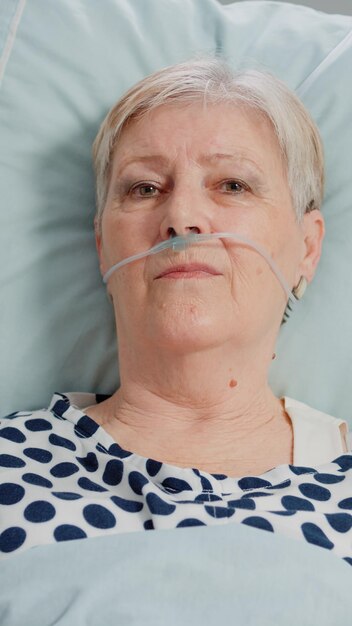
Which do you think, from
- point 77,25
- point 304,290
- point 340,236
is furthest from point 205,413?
point 77,25

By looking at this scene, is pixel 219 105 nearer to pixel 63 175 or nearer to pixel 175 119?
pixel 175 119

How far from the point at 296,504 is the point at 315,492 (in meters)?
0.05

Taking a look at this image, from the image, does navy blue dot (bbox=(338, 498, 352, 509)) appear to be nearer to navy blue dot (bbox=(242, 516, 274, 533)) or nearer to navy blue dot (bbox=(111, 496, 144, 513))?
navy blue dot (bbox=(242, 516, 274, 533))

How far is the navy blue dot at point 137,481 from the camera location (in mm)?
1140

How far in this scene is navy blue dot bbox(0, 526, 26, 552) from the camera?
1.04m

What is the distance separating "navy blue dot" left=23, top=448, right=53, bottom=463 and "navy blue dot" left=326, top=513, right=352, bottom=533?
0.42 metres

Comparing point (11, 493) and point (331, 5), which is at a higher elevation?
point (331, 5)

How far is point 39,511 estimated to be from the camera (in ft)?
3.55

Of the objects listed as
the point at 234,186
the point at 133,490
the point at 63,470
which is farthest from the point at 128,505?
the point at 234,186

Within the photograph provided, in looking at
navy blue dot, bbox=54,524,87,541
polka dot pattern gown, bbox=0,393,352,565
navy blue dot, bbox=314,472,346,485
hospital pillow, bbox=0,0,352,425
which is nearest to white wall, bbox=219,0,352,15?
hospital pillow, bbox=0,0,352,425

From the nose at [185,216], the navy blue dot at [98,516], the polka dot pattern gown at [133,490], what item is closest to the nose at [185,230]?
the nose at [185,216]

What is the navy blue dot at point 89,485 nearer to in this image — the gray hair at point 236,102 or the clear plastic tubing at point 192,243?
the clear plastic tubing at point 192,243

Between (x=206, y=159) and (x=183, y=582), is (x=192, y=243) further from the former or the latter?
(x=183, y=582)

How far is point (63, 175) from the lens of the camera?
1588 millimetres
